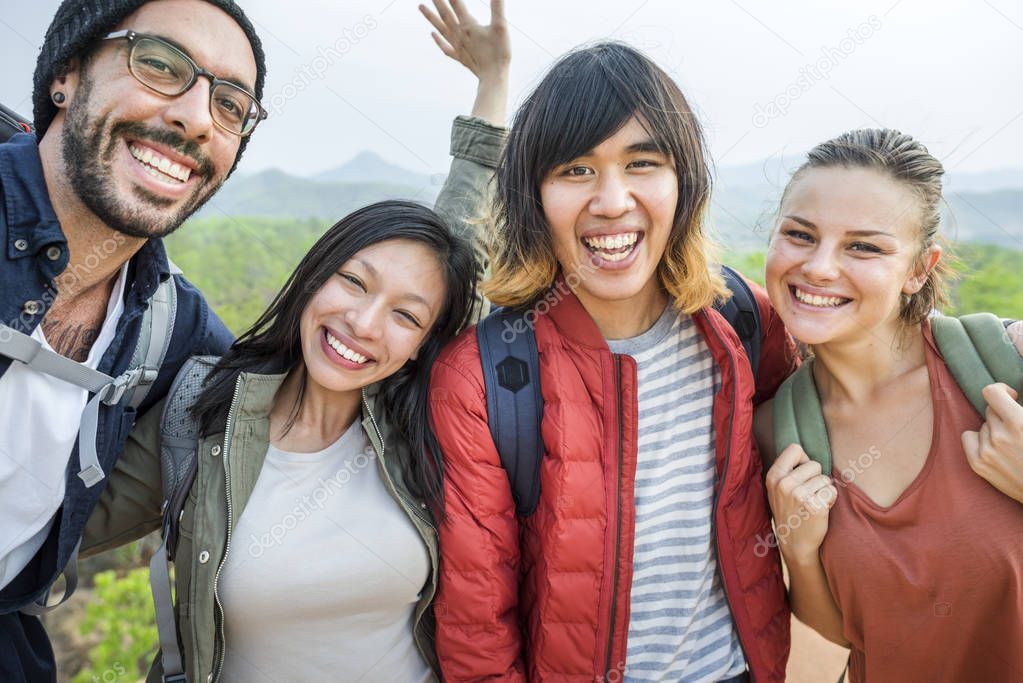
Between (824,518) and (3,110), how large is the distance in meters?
2.45

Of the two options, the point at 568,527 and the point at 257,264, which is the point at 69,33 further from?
the point at 257,264

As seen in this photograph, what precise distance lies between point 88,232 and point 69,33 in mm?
508

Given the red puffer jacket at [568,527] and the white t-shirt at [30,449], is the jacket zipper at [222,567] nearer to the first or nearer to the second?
the white t-shirt at [30,449]

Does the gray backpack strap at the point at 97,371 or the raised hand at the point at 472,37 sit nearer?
the gray backpack strap at the point at 97,371

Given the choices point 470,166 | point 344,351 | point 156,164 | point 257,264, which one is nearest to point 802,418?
point 344,351

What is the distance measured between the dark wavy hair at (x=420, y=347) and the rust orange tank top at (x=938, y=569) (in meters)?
1.11

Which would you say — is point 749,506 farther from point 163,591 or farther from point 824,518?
point 163,591

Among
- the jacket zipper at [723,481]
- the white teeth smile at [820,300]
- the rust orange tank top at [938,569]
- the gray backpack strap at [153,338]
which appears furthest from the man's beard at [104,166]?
the rust orange tank top at [938,569]

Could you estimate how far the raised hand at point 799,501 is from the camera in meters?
1.79

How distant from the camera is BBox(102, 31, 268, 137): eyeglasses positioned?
1.81 meters

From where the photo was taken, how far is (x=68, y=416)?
179 cm

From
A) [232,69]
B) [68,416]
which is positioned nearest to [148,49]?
[232,69]

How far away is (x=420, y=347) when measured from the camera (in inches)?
85.4

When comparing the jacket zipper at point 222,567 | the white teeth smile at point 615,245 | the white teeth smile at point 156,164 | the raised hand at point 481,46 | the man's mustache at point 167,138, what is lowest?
the jacket zipper at point 222,567
